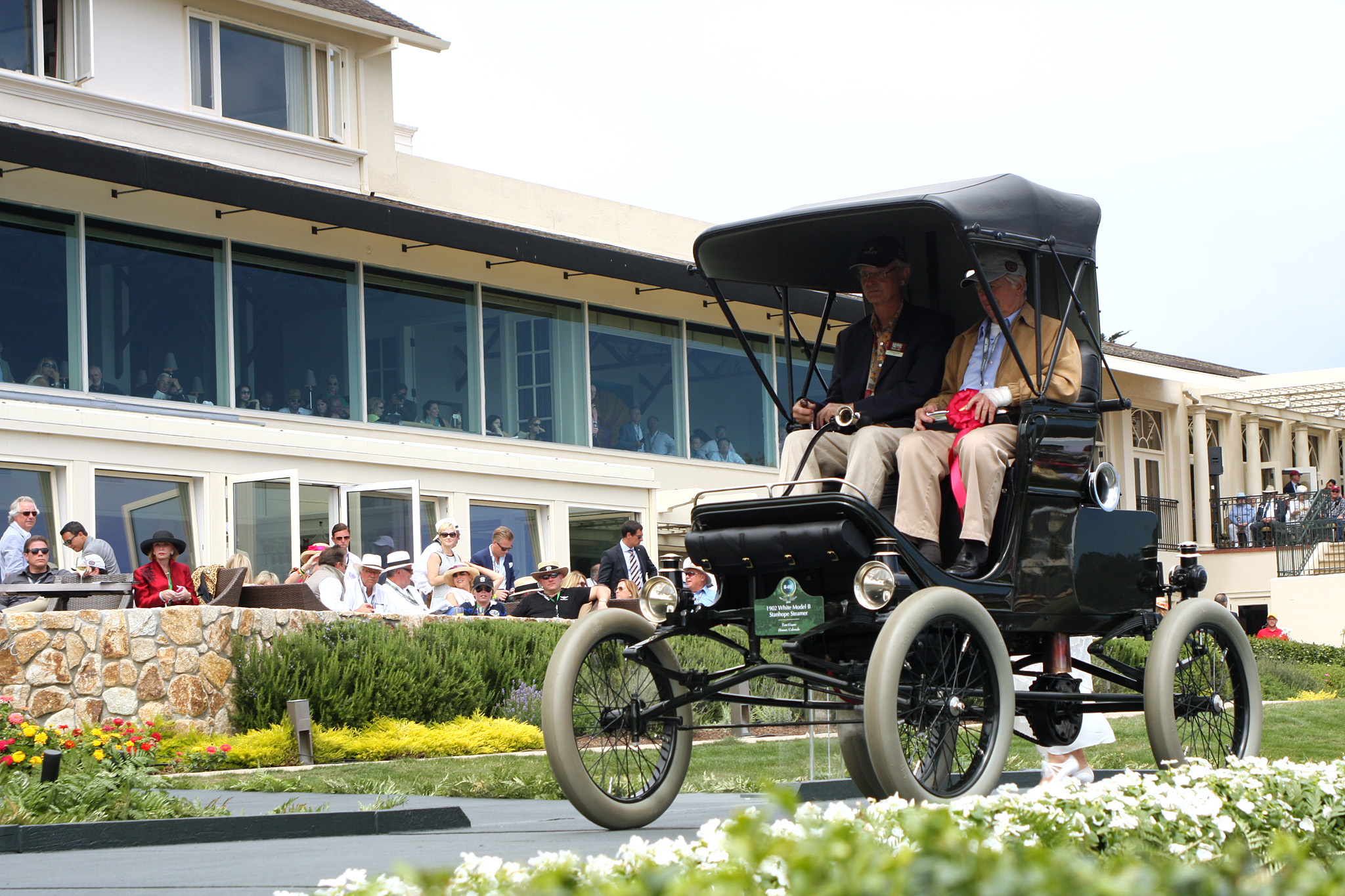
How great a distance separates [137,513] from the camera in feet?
66.4

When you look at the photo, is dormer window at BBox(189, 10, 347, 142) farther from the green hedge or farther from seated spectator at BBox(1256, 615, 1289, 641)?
seated spectator at BBox(1256, 615, 1289, 641)

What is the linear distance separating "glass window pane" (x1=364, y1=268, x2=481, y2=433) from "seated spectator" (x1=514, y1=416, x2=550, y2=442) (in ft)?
3.42

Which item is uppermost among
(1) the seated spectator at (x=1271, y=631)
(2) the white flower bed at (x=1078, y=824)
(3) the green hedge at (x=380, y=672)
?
(2) the white flower bed at (x=1078, y=824)

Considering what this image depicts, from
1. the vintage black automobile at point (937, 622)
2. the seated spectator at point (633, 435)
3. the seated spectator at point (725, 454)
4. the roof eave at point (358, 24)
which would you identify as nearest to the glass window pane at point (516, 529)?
the seated spectator at point (633, 435)

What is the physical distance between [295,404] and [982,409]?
1777 cm

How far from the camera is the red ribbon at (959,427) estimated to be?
24.8ft

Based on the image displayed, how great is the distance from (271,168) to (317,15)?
259cm

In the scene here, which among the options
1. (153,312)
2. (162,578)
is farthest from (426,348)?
(162,578)

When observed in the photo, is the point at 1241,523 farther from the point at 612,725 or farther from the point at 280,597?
the point at 612,725

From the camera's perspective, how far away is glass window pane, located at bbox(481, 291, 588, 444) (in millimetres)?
27328

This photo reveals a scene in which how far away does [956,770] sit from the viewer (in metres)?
7.09

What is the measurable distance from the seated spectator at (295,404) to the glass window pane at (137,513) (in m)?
3.30

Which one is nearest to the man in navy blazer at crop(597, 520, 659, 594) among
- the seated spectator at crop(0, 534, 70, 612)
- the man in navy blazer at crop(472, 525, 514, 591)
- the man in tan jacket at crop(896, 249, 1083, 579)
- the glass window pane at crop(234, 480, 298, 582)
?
the man in navy blazer at crop(472, 525, 514, 591)

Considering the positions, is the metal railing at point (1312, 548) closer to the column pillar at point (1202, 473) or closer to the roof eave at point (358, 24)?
the column pillar at point (1202, 473)
